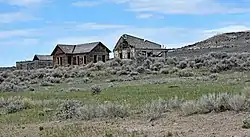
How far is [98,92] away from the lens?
81.6 feet

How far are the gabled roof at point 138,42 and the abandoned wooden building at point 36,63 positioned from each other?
13.7 m

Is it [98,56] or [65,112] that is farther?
[98,56]

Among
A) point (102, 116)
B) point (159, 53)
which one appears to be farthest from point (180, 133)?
A: point (159, 53)

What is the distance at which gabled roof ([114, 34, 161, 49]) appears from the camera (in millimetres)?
71062

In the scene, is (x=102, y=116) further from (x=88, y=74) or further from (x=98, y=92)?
(x=88, y=74)

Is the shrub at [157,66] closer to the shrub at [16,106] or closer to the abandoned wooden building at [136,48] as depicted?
the abandoned wooden building at [136,48]

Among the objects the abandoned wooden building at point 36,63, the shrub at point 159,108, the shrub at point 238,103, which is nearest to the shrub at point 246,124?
the shrub at point 238,103

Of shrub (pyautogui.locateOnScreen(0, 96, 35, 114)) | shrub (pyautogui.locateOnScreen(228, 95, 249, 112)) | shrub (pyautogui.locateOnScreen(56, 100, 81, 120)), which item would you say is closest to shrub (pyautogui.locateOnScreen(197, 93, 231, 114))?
shrub (pyautogui.locateOnScreen(228, 95, 249, 112))

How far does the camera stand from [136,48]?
2758 inches

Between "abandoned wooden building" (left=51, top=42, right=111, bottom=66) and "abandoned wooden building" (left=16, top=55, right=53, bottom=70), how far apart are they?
17.6 feet

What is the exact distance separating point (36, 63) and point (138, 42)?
19230 millimetres

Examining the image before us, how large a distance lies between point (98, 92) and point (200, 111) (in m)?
11.4

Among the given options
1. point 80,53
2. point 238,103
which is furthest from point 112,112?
point 80,53

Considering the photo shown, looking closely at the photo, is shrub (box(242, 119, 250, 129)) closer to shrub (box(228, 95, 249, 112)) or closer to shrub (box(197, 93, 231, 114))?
shrub (box(228, 95, 249, 112))
